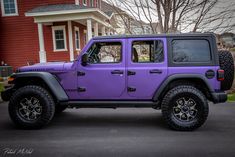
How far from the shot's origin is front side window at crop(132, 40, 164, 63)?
532 cm

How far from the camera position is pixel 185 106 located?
5250 mm

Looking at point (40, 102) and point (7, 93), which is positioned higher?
point (7, 93)

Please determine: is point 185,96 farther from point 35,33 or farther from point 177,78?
point 35,33

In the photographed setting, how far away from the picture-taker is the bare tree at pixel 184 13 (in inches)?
376

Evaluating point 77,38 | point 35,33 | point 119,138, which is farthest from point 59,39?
point 119,138

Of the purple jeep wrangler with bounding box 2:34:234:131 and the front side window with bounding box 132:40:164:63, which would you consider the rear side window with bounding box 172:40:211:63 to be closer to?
the purple jeep wrangler with bounding box 2:34:234:131

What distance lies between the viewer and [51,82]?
538 cm

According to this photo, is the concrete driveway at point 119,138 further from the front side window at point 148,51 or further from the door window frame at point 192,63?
the front side window at point 148,51

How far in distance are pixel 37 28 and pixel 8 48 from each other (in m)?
2.83

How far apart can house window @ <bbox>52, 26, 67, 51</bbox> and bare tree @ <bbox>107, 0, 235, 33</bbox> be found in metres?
8.13

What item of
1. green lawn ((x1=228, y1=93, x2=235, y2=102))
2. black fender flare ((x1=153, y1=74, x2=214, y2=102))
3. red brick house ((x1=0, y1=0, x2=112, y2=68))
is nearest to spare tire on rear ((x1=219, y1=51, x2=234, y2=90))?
black fender flare ((x1=153, y1=74, x2=214, y2=102))

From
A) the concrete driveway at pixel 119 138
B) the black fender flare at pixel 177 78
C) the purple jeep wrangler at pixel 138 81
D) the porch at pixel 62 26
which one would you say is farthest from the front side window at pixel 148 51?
the porch at pixel 62 26

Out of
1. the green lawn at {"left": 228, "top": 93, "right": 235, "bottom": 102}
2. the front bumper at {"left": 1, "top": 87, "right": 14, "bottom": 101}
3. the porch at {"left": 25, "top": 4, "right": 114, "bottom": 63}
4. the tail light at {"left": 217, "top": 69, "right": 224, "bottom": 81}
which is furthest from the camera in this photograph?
the porch at {"left": 25, "top": 4, "right": 114, "bottom": 63}

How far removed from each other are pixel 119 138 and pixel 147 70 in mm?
1529
